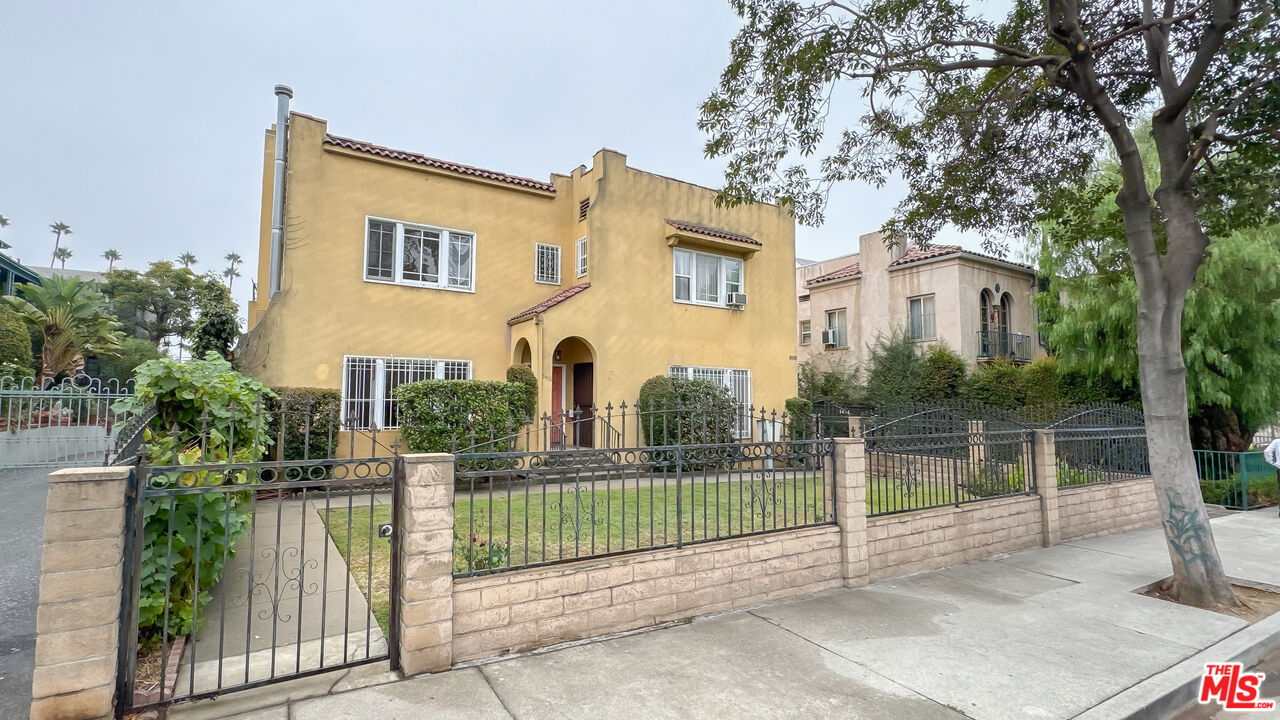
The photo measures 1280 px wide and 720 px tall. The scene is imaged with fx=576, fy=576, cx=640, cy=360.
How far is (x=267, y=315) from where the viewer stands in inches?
450

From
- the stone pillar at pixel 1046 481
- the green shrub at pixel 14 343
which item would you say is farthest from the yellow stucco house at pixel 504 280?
the stone pillar at pixel 1046 481

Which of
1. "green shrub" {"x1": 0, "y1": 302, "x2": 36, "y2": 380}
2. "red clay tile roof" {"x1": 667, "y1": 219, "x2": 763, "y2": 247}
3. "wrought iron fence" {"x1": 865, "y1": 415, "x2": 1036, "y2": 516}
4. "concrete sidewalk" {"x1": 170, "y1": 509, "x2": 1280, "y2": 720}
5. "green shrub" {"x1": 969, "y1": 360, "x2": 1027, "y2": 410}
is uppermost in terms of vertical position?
"red clay tile roof" {"x1": 667, "y1": 219, "x2": 763, "y2": 247}

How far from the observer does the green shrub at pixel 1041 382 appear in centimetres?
1670

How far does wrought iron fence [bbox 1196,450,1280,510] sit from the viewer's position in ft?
37.7

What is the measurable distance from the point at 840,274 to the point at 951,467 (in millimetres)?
18097

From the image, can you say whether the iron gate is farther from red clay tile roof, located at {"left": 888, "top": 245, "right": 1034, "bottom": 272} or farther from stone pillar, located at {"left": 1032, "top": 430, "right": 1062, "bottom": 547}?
red clay tile roof, located at {"left": 888, "top": 245, "right": 1034, "bottom": 272}

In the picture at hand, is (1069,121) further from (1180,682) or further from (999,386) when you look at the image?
(999,386)

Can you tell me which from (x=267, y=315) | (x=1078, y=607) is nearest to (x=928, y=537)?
(x=1078, y=607)

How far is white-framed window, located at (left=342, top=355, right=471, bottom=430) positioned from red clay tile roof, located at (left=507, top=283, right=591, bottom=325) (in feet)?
7.40

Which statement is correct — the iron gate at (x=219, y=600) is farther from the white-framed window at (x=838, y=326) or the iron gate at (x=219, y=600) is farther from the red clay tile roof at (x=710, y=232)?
the white-framed window at (x=838, y=326)

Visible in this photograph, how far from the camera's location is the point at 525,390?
12.1m

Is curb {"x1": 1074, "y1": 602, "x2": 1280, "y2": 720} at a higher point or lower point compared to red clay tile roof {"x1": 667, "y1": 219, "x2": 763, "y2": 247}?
lower

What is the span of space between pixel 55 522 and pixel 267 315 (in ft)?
31.5

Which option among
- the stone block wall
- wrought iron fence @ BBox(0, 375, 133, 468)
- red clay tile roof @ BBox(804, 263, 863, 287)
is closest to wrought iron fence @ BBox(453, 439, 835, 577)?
the stone block wall
